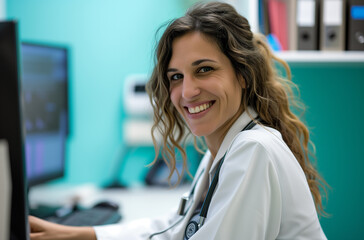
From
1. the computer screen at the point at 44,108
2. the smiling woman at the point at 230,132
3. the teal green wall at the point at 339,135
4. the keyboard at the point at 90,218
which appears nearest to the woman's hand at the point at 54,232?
the smiling woman at the point at 230,132

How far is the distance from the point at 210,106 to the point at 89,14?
147 cm

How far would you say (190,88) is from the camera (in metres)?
1.03

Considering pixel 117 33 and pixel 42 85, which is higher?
pixel 117 33

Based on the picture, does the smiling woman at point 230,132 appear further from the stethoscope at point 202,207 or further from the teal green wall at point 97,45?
the teal green wall at point 97,45

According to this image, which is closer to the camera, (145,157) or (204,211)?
(204,211)

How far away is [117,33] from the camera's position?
2223mm

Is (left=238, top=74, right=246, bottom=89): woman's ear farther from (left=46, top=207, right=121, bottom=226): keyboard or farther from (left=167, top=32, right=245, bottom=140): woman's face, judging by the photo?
(left=46, top=207, right=121, bottom=226): keyboard

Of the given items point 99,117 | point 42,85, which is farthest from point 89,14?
point 42,85

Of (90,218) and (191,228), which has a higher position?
(191,228)

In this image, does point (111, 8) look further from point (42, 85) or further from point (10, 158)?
point (10, 158)

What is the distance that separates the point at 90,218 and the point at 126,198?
0.47 metres

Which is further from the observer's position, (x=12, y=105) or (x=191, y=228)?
(x=191, y=228)

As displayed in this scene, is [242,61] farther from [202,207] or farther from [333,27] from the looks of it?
[333,27]

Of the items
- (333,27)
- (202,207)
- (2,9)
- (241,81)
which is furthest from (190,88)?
(2,9)
